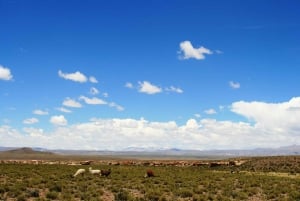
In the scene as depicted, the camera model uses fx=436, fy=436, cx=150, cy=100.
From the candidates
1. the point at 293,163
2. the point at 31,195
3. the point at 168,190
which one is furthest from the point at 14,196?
the point at 293,163

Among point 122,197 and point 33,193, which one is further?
point 33,193

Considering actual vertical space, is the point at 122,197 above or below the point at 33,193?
below

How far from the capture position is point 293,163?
2335 inches

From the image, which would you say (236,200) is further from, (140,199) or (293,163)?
(293,163)

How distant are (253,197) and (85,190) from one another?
32.0 ft

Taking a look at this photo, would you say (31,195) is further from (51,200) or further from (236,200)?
(236,200)

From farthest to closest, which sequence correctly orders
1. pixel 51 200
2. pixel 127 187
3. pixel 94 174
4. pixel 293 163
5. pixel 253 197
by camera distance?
pixel 293 163 → pixel 94 174 → pixel 127 187 → pixel 253 197 → pixel 51 200

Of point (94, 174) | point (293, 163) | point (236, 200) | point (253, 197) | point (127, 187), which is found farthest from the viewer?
point (293, 163)

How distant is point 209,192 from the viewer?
26.3 meters

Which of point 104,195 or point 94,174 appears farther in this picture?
point 94,174

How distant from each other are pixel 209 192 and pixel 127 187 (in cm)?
522

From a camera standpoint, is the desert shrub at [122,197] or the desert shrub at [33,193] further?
the desert shrub at [33,193]

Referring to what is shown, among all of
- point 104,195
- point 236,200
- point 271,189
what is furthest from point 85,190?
point 271,189

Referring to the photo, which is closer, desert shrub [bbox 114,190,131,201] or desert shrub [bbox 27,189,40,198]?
desert shrub [bbox 114,190,131,201]
